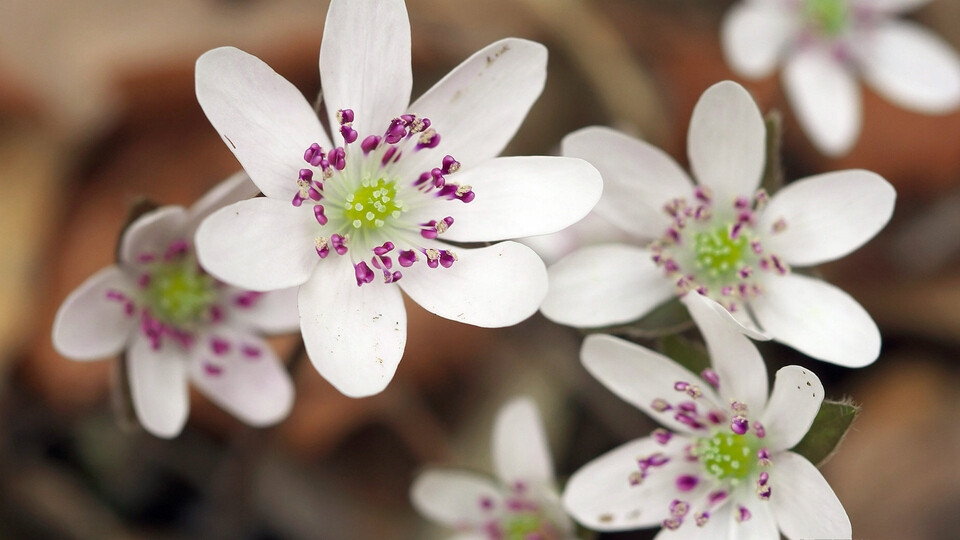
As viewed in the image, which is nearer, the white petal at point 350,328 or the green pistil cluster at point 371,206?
the white petal at point 350,328

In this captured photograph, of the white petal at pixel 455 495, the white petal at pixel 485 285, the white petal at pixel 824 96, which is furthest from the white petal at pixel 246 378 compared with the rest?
the white petal at pixel 824 96

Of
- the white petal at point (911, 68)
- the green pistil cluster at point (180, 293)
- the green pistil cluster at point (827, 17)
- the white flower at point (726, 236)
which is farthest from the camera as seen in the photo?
the green pistil cluster at point (827, 17)

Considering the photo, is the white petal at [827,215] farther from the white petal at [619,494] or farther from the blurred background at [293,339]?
the blurred background at [293,339]

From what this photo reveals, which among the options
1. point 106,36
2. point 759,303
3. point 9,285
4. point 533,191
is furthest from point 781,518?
point 106,36

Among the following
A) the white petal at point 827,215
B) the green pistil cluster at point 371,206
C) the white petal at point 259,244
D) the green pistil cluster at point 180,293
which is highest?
the white petal at point 259,244

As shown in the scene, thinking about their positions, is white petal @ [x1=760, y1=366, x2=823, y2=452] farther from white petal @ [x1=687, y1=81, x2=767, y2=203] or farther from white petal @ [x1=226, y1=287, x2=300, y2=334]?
white petal @ [x1=226, y1=287, x2=300, y2=334]

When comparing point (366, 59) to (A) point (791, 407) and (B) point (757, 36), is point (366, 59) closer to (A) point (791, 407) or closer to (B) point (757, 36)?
(A) point (791, 407)
